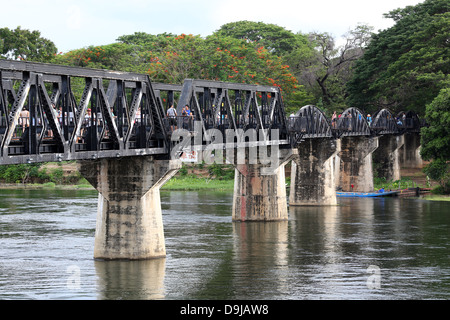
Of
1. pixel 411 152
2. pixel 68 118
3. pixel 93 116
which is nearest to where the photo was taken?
pixel 68 118

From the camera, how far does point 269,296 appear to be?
32312 millimetres

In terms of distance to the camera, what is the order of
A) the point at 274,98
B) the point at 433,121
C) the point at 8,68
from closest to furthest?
the point at 8,68 < the point at 274,98 < the point at 433,121

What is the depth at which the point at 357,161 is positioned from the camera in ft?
279

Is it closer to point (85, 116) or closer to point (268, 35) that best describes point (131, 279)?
point (85, 116)

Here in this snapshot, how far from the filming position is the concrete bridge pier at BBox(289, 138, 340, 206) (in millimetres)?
71875

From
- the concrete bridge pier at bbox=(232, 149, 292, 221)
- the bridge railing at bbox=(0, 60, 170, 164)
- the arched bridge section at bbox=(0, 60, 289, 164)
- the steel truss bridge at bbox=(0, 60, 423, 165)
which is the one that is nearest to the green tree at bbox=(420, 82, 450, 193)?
the concrete bridge pier at bbox=(232, 149, 292, 221)

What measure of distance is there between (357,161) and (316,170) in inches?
574

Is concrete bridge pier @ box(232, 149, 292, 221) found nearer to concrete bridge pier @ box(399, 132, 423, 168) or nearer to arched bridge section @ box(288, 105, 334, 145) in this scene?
arched bridge section @ box(288, 105, 334, 145)

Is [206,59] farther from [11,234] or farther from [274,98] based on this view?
[11,234]

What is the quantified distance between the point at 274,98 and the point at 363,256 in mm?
16500

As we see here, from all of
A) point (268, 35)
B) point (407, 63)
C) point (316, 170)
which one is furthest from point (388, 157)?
point (268, 35)

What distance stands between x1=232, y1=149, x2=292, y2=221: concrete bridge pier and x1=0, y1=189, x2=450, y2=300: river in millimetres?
942

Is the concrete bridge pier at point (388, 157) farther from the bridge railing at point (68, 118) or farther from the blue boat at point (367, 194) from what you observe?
the bridge railing at point (68, 118)
